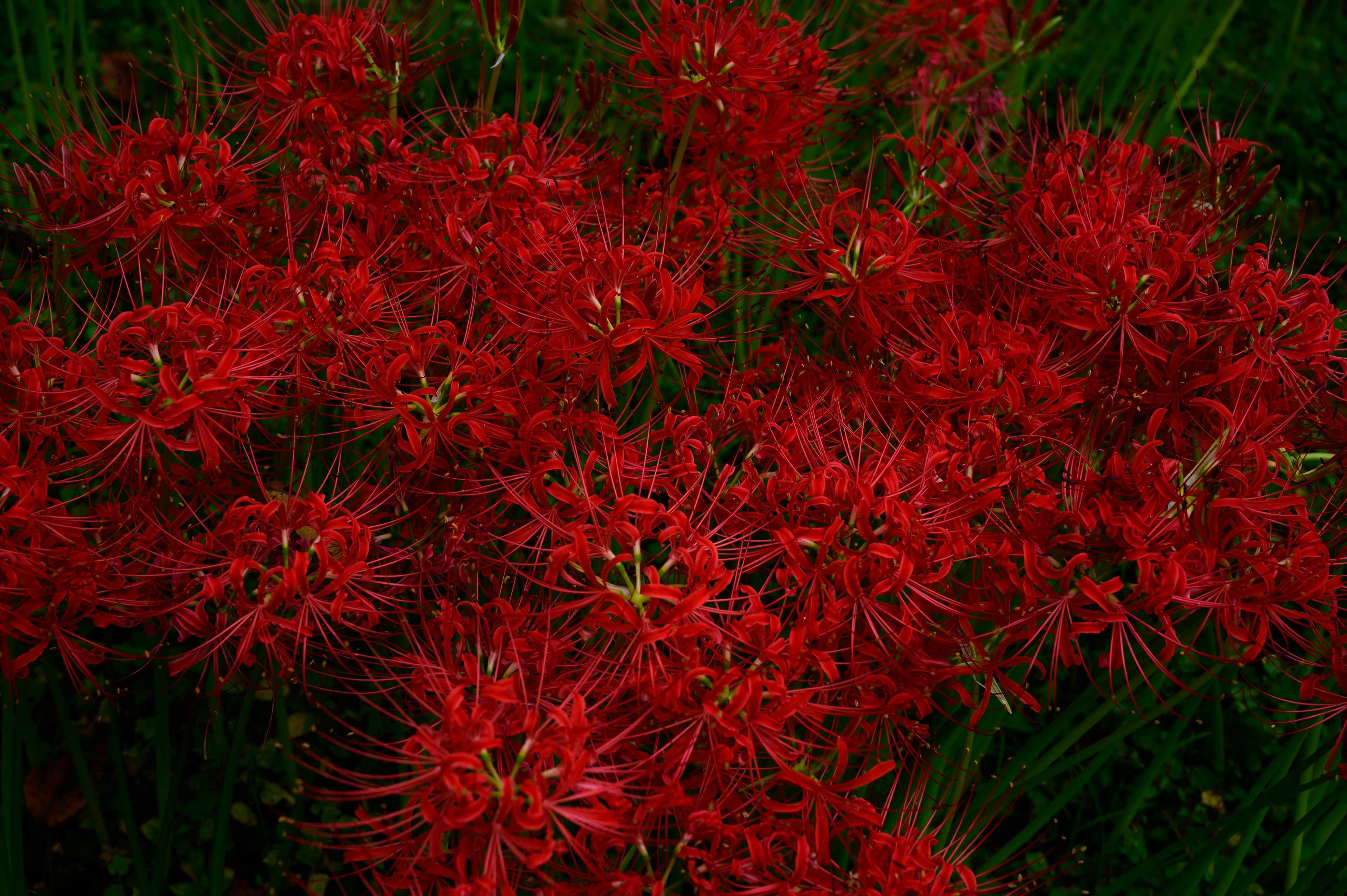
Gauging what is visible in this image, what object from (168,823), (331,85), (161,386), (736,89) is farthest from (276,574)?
(736,89)

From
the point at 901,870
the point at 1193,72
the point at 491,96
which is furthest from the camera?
the point at 1193,72

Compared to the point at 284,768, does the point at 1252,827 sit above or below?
above

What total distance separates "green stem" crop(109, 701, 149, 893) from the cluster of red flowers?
0.27 metres

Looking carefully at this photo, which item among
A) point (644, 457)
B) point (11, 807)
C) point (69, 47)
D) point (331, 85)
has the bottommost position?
point (11, 807)

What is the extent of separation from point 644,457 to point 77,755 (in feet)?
4.26

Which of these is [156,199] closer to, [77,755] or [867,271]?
[77,755]

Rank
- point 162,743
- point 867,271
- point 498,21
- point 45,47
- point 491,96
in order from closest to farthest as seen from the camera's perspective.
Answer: point 867,271 → point 162,743 → point 498,21 → point 491,96 → point 45,47

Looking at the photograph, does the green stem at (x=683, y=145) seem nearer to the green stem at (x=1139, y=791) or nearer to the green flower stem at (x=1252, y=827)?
the green stem at (x=1139, y=791)

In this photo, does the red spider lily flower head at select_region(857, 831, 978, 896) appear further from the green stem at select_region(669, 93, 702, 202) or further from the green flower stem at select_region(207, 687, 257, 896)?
the green stem at select_region(669, 93, 702, 202)

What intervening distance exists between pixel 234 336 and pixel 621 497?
61 centimetres

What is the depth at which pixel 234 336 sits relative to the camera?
148cm

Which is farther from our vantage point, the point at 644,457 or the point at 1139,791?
the point at 1139,791

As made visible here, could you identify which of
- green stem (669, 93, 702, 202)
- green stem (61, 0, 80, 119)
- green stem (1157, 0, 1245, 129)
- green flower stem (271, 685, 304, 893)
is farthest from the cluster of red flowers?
green stem (1157, 0, 1245, 129)

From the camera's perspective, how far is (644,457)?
169cm
